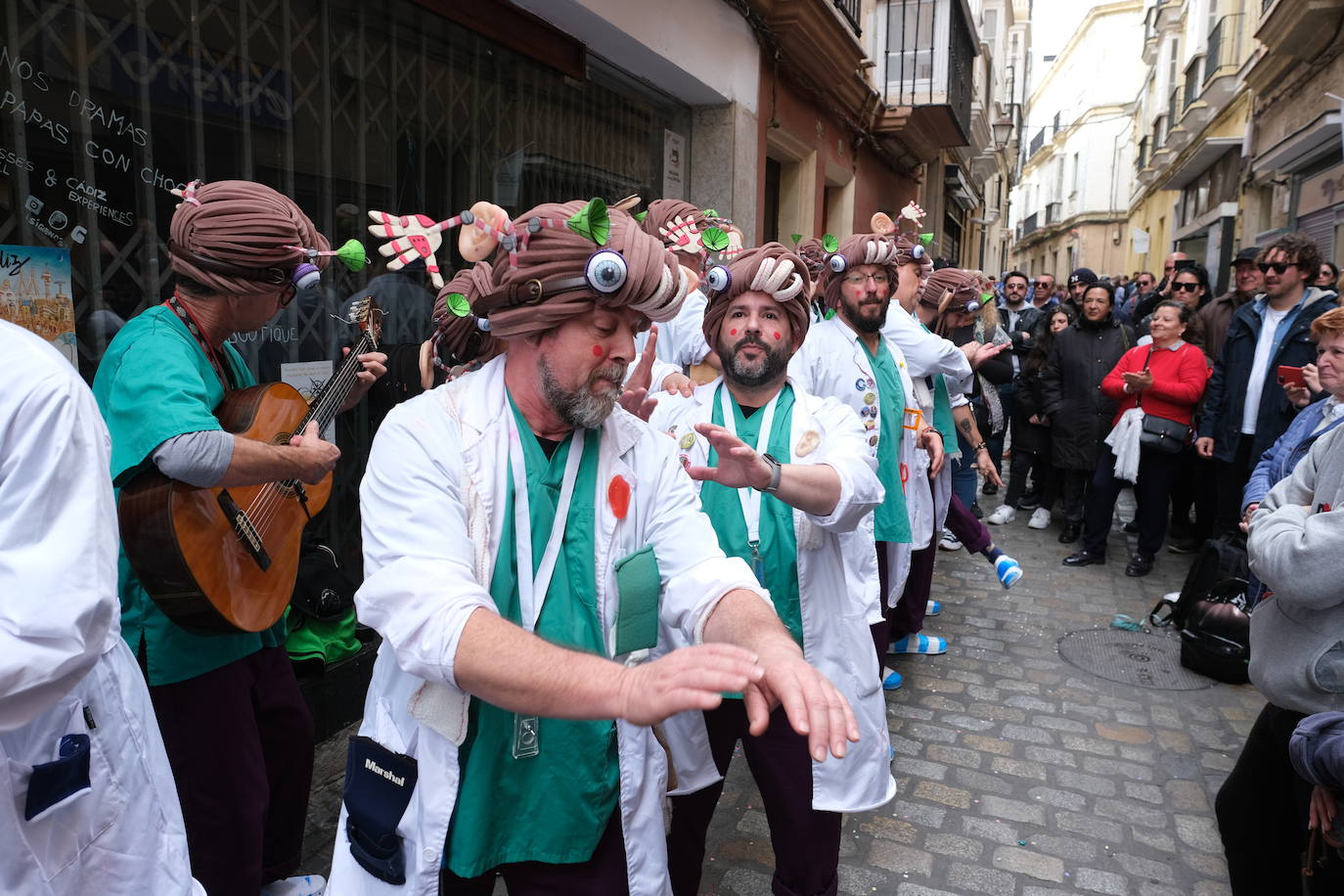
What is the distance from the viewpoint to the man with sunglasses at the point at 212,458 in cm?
240

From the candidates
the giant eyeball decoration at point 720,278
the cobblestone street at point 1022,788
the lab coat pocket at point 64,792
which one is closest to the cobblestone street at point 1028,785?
the cobblestone street at point 1022,788

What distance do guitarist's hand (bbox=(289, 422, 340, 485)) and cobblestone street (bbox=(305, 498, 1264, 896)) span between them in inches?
60.3

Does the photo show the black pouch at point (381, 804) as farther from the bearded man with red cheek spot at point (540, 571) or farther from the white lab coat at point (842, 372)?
the white lab coat at point (842, 372)

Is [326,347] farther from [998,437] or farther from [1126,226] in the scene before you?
[1126,226]

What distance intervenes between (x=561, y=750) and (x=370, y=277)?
11.8ft

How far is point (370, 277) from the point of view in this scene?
15.9 feet

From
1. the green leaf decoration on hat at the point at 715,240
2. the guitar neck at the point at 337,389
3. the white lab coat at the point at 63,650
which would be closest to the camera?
the white lab coat at the point at 63,650

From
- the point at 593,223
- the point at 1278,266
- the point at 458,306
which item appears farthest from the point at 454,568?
the point at 1278,266

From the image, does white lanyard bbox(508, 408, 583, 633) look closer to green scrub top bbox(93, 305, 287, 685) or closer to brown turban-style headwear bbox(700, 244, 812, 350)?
green scrub top bbox(93, 305, 287, 685)

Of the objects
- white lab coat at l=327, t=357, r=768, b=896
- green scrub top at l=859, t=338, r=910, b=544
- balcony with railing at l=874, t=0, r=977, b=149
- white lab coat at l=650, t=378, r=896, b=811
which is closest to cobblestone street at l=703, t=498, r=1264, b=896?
white lab coat at l=650, t=378, r=896, b=811

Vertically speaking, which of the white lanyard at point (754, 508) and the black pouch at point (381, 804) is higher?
the white lanyard at point (754, 508)

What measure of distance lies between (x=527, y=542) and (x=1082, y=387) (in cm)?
711

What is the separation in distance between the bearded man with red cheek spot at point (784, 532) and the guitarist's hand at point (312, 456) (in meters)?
1.02

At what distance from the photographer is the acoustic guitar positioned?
2396 mm
